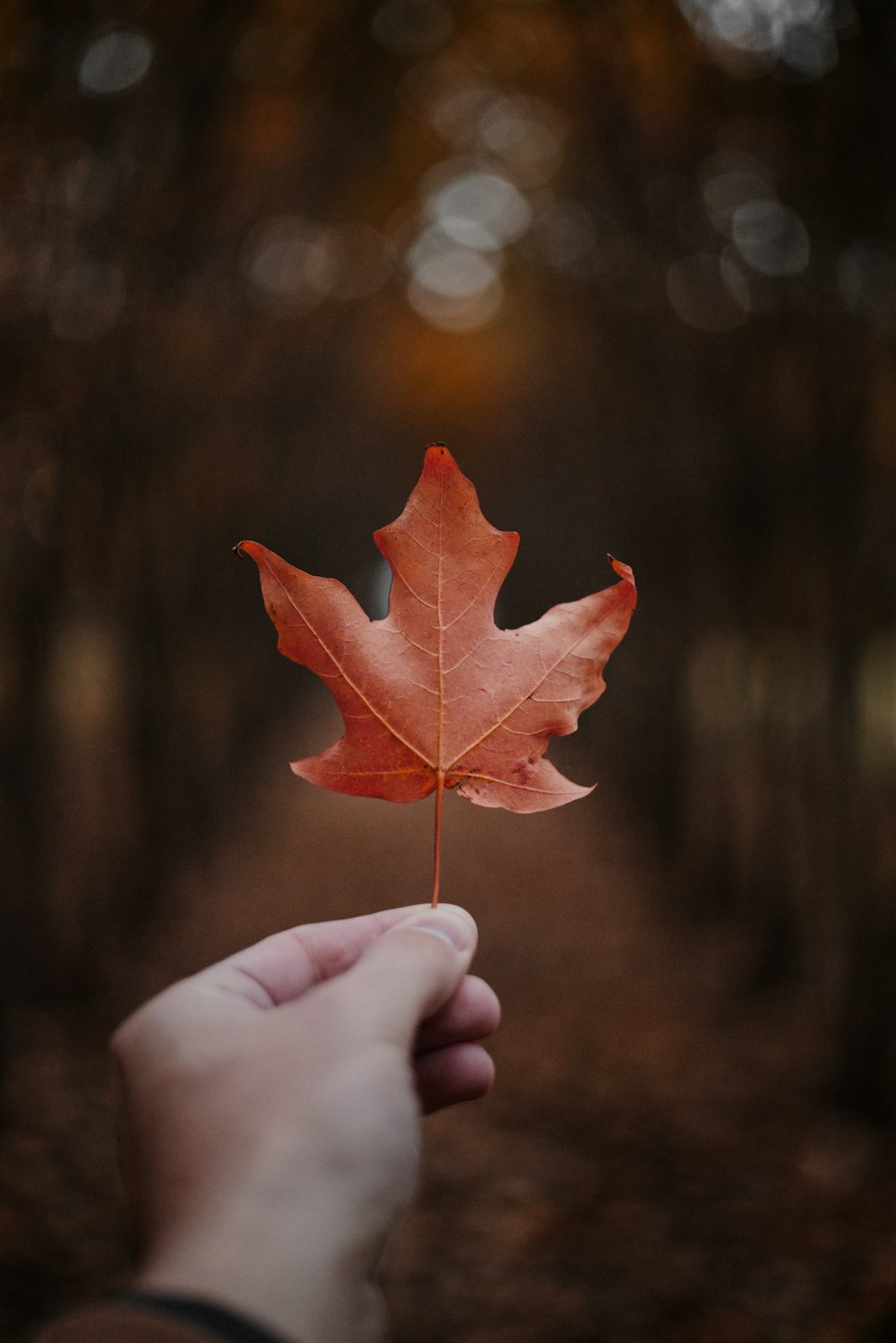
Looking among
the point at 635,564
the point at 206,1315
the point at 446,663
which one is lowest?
the point at 206,1315

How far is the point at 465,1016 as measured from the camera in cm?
132

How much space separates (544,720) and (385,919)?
0.39 metres

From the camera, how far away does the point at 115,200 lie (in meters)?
5.23

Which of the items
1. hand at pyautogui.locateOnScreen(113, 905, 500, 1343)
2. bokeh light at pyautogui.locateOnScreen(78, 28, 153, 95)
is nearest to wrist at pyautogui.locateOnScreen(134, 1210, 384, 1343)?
hand at pyautogui.locateOnScreen(113, 905, 500, 1343)

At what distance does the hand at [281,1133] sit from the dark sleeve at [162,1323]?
0.02 metres

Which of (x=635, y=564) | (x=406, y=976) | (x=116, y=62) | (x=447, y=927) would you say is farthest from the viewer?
(x=635, y=564)

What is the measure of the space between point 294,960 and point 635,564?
10.2 m

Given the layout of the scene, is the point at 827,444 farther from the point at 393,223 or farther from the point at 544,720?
the point at 393,223

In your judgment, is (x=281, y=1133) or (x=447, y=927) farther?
(x=447, y=927)

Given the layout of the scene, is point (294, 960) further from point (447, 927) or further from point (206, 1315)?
point (206, 1315)

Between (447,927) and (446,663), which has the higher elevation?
(446,663)

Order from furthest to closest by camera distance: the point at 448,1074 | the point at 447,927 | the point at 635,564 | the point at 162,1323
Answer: the point at 635,564
the point at 448,1074
the point at 447,927
the point at 162,1323

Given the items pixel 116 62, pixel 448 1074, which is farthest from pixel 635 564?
pixel 448 1074

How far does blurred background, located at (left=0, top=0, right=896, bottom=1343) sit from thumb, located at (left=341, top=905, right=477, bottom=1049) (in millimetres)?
550
